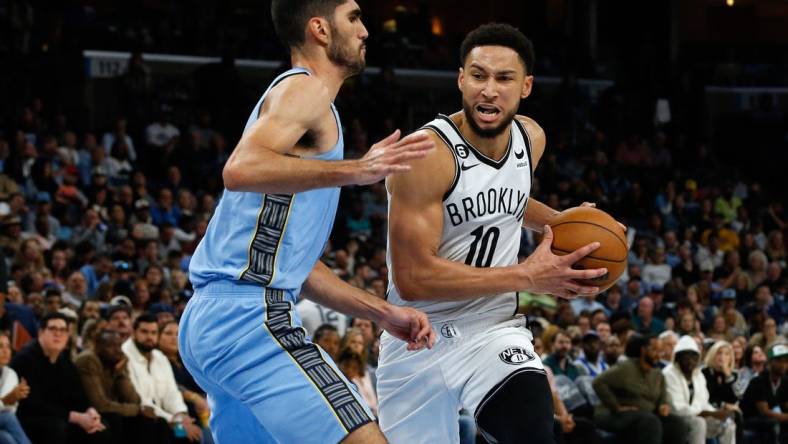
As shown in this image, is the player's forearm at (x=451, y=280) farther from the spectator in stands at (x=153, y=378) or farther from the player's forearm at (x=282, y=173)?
the spectator in stands at (x=153, y=378)

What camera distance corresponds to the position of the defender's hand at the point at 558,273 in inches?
193

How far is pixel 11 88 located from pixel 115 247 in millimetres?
4777

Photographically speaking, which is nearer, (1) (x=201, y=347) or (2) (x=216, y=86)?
(1) (x=201, y=347)

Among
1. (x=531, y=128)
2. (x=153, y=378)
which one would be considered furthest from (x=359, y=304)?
(x=153, y=378)

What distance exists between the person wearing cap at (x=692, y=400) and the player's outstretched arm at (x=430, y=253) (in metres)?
7.91

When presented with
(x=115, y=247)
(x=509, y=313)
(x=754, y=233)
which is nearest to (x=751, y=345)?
(x=754, y=233)

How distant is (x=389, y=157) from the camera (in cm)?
391

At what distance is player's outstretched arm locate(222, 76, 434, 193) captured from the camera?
3869 mm

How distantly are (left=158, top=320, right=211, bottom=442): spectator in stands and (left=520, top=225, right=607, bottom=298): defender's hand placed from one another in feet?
19.2

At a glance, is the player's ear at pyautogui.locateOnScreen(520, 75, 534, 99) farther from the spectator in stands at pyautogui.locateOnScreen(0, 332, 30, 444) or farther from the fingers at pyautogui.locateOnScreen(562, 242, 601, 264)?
the spectator in stands at pyautogui.locateOnScreen(0, 332, 30, 444)

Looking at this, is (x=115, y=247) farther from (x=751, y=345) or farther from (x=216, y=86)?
(x=751, y=345)

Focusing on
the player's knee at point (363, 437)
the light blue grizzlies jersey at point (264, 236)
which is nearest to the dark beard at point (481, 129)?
the light blue grizzlies jersey at point (264, 236)

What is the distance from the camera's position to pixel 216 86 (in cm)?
1892

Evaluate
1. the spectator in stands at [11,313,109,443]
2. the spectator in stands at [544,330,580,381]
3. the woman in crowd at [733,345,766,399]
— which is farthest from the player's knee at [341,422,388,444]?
the woman in crowd at [733,345,766,399]
